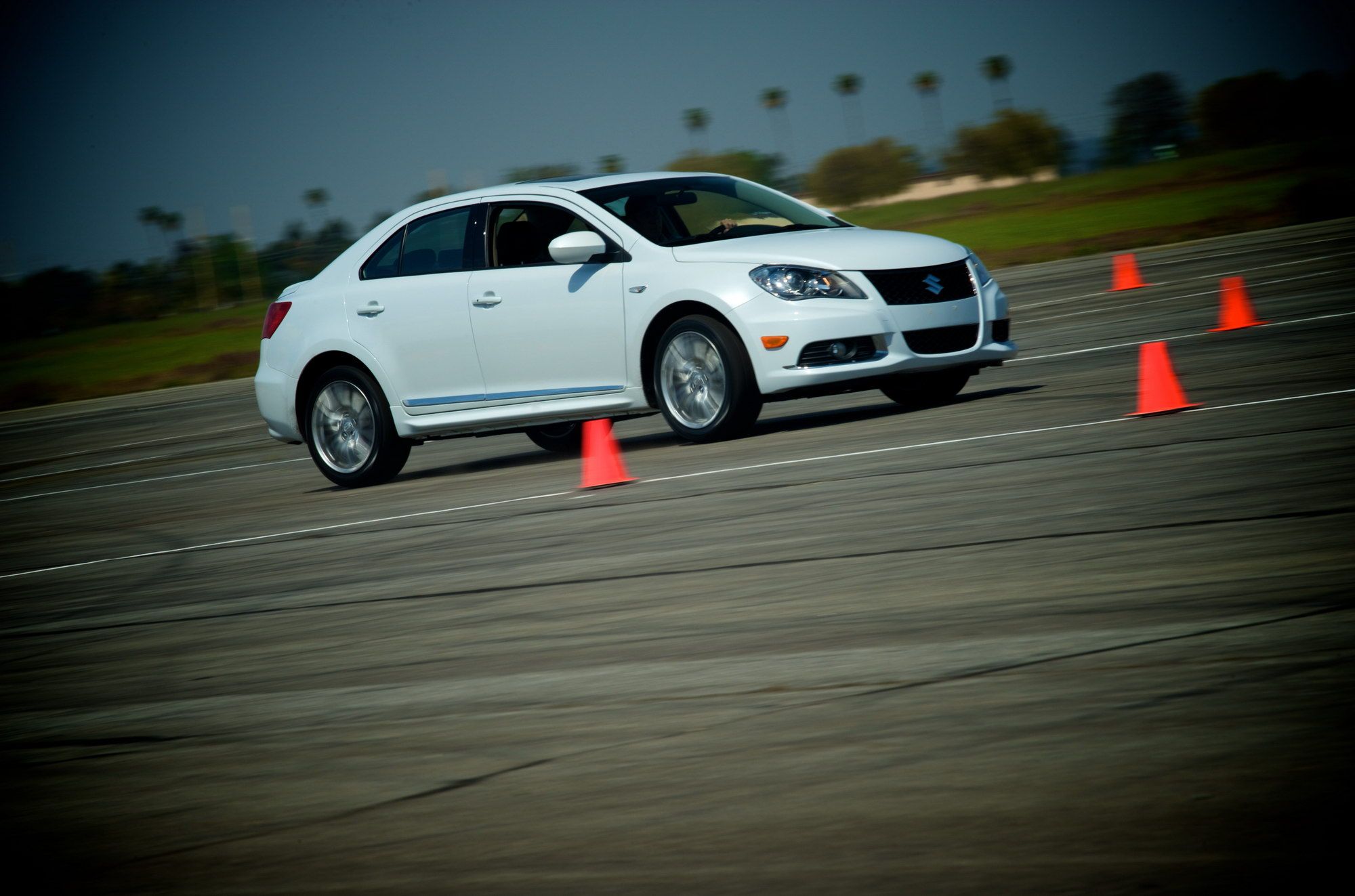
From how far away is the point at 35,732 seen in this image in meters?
5.41

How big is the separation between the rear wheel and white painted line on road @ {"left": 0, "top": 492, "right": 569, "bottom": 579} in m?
1.92

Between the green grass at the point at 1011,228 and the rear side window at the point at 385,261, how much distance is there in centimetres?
2410

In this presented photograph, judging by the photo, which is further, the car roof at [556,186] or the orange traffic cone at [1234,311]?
the orange traffic cone at [1234,311]

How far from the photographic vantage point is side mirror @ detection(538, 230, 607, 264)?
10.6m

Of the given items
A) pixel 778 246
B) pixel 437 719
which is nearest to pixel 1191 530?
pixel 437 719

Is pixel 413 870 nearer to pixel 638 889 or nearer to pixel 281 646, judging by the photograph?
pixel 638 889

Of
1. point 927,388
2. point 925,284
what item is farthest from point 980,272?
point 927,388

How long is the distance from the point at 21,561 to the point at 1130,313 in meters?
10.9

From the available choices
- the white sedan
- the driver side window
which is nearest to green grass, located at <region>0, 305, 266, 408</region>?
the white sedan

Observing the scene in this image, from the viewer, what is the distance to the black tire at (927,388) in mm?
11367

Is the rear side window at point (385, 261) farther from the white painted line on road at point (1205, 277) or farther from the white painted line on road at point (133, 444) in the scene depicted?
the white painted line on road at point (1205, 277)

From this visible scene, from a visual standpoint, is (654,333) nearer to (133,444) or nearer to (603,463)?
(603,463)

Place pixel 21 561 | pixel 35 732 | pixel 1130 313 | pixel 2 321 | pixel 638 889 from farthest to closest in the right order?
pixel 2 321 → pixel 1130 313 → pixel 21 561 → pixel 35 732 → pixel 638 889

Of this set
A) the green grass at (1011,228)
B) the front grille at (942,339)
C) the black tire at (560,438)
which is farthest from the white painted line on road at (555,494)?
the green grass at (1011,228)
